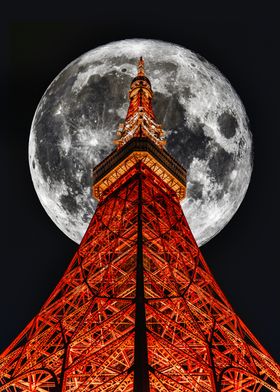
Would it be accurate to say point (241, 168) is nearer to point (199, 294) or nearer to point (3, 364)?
point (199, 294)

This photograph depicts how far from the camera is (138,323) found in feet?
43.7

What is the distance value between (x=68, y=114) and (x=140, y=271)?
1379 cm

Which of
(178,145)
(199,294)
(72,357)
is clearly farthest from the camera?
(178,145)

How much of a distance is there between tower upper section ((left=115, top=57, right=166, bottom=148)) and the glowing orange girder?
196 centimetres

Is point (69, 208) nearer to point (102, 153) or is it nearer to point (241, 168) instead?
point (102, 153)

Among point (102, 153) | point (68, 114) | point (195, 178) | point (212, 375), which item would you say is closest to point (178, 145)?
point (195, 178)

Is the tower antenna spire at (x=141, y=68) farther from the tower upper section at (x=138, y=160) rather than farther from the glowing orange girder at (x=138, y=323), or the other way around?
the glowing orange girder at (x=138, y=323)

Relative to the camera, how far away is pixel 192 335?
1542 centimetres

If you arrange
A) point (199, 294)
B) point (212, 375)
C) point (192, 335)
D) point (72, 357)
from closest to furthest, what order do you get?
1. point (212, 375)
2. point (192, 335)
3. point (72, 357)
4. point (199, 294)

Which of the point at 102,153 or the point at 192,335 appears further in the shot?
the point at 102,153

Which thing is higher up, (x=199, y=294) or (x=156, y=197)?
(x=156, y=197)

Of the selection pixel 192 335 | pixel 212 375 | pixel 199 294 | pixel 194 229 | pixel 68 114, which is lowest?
pixel 212 375

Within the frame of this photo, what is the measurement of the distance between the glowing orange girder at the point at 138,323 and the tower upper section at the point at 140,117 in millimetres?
1957

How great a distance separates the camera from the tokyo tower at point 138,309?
14227 millimetres
